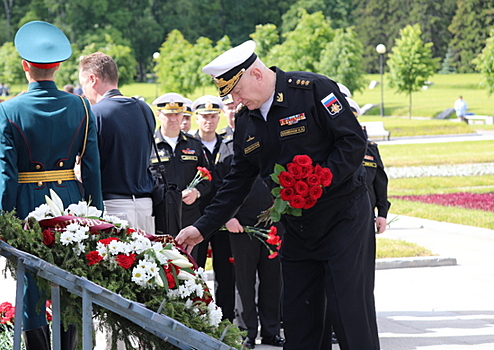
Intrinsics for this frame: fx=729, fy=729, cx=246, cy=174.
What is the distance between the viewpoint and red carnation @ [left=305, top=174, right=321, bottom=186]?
142 inches

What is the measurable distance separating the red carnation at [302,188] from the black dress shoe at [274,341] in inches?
110

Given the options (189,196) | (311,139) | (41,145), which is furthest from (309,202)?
(189,196)

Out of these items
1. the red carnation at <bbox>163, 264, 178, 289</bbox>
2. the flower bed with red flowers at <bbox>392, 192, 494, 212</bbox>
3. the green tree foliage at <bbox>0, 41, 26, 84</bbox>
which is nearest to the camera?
the red carnation at <bbox>163, 264, 178, 289</bbox>

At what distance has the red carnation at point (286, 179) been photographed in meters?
3.66

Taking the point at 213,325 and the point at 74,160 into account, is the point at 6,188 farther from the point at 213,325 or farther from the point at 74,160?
the point at 213,325

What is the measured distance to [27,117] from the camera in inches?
173

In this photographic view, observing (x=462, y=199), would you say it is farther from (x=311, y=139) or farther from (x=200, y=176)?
(x=311, y=139)

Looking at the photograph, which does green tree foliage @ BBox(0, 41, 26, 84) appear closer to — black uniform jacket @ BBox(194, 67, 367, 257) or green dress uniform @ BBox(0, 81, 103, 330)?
green dress uniform @ BBox(0, 81, 103, 330)

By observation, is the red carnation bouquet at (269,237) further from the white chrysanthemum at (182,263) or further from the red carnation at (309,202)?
the white chrysanthemum at (182,263)

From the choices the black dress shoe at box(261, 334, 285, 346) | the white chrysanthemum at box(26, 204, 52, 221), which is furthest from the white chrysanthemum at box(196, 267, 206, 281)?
the black dress shoe at box(261, 334, 285, 346)

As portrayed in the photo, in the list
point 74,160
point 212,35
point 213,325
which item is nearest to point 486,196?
point 74,160

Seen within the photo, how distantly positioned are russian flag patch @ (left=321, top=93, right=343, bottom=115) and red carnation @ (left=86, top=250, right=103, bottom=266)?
59.4 inches

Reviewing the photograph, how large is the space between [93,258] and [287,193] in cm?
113

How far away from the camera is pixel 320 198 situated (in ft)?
12.6
